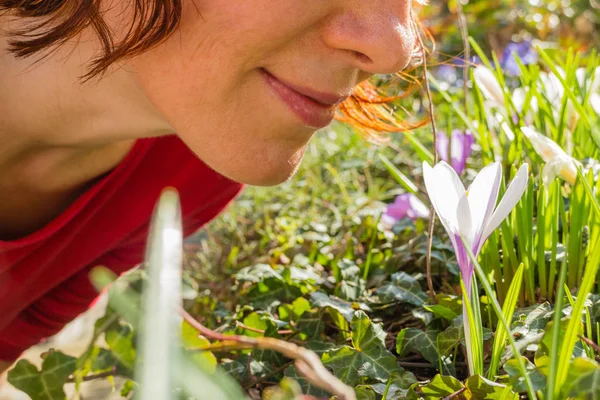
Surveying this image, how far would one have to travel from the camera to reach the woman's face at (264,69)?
0.87 meters

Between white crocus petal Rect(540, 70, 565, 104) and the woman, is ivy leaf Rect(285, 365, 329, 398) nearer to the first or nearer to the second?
the woman

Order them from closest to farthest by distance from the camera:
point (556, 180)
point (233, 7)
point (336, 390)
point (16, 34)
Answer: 1. point (336, 390)
2. point (233, 7)
3. point (556, 180)
4. point (16, 34)

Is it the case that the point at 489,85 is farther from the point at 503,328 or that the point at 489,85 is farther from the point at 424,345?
the point at 503,328

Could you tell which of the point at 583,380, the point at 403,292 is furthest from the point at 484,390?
the point at 403,292

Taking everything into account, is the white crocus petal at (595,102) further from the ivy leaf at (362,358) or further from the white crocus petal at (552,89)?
the ivy leaf at (362,358)

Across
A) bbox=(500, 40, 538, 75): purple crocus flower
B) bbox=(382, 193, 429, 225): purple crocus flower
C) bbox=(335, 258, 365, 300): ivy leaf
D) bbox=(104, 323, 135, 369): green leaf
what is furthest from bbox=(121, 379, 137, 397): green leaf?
bbox=(500, 40, 538, 75): purple crocus flower

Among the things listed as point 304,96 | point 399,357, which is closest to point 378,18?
point 304,96

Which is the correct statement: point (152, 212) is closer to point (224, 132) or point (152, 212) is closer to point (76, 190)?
point (76, 190)

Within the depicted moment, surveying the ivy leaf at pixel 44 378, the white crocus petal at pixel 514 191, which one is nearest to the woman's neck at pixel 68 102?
the ivy leaf at pixel 44 378

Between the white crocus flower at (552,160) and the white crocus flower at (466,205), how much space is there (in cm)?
26

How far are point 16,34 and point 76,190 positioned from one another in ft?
1.70

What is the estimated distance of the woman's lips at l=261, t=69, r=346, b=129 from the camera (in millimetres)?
924

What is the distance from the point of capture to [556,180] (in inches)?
38.3

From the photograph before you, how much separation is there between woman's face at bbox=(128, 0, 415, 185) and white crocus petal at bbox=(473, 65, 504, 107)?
0.39 m
